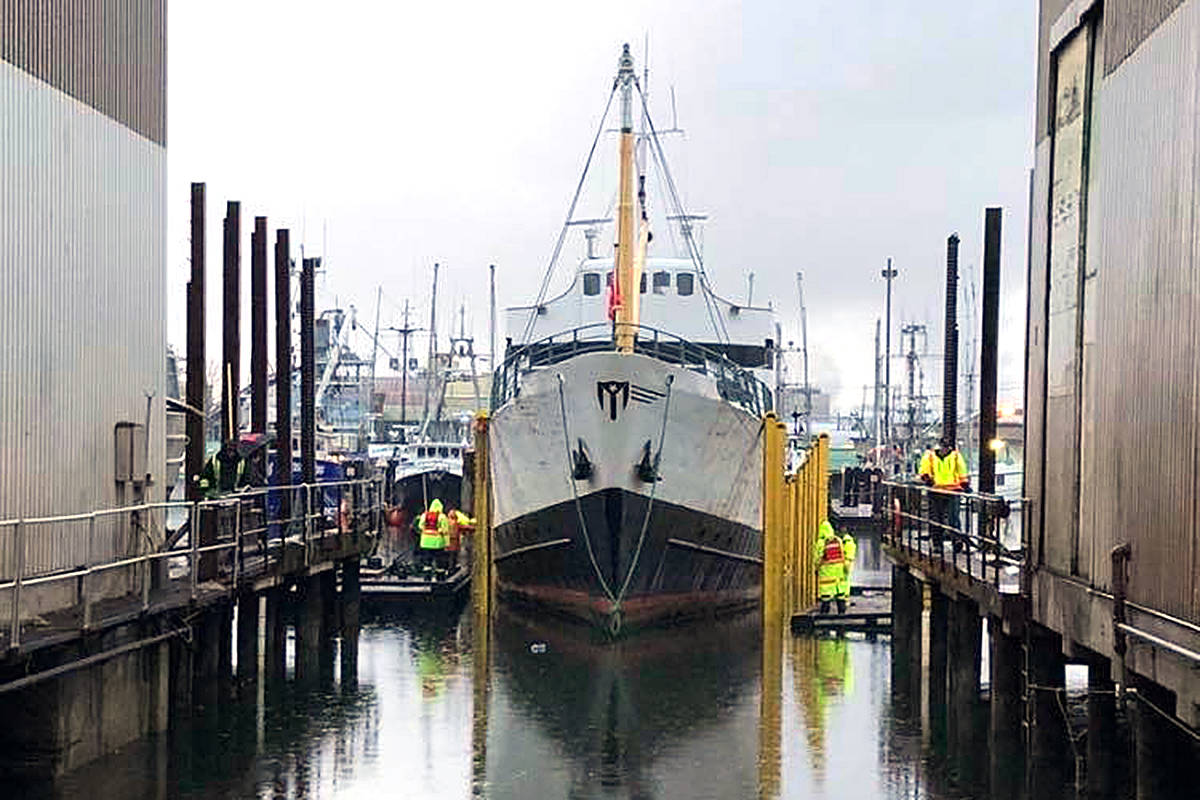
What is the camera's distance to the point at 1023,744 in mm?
18484

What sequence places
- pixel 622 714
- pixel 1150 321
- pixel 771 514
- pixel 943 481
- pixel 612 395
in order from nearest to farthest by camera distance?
pixel 1150 321
pixel 622 714
pixel 943 481
pixel 612 395
pixel 771 514

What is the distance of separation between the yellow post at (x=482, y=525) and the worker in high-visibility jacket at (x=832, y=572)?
5729 mm

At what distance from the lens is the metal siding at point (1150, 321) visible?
1206 cm

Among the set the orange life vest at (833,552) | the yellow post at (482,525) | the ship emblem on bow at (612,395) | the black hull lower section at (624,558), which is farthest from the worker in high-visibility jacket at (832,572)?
the yellow post at (482,525)

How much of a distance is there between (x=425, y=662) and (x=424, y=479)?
32518 millimetres

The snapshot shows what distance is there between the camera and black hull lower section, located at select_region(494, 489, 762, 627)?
1133 inches

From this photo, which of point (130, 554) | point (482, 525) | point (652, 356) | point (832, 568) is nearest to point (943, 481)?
point (652, 356)

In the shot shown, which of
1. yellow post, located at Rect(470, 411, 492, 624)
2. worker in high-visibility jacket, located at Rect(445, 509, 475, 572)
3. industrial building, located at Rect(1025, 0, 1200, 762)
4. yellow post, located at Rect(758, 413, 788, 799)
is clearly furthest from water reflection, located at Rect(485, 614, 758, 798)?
worker in high-visibility jacket, located at Rect(445, 509, 475, 572)

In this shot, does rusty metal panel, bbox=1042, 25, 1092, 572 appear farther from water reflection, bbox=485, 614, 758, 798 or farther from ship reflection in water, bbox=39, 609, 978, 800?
water reflection, bbox=485, 614, 758, 798

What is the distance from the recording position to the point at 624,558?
94.4ft

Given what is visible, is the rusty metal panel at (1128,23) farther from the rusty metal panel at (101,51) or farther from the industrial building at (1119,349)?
the rusty metal panel at (101,51)

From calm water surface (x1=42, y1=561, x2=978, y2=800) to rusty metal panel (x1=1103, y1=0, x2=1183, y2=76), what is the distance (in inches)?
268

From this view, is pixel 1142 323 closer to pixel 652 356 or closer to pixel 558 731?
pixel 558 731

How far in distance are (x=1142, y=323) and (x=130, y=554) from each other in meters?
10.1
